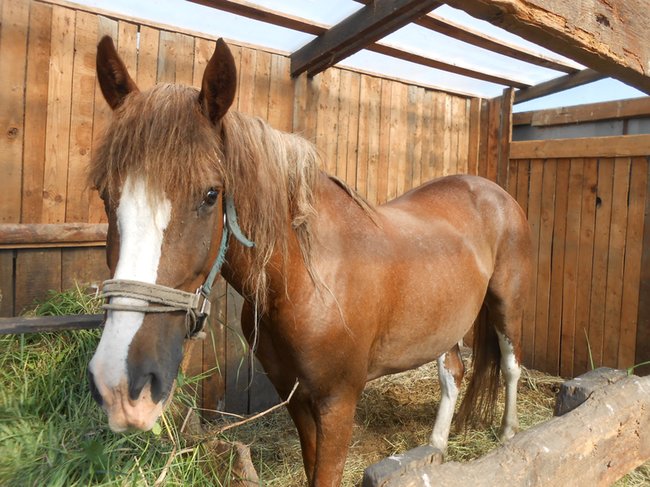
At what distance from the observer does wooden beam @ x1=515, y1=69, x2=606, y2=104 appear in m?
3.78

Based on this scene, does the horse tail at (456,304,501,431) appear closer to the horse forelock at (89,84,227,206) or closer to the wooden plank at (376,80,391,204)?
the wooden plank at (376,80,391,204)

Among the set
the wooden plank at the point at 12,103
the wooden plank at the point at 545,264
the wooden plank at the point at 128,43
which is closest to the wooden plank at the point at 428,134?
the wooden plank at the point at 545,264

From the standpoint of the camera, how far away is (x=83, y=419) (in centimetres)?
167

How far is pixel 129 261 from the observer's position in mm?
1057

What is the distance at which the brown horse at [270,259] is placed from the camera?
1.07 m

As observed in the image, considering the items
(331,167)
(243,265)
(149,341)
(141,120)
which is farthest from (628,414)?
(331,167)

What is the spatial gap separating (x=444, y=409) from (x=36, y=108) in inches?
109

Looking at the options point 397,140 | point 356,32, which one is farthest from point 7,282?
point 397,140

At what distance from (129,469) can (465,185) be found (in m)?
2.35

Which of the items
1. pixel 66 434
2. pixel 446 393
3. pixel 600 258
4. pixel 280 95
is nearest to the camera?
pixel 66 434

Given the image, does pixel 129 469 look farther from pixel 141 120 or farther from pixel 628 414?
pixel 628 414

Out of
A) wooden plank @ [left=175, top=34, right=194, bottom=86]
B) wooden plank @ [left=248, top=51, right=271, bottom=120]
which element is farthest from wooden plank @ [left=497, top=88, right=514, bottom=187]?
wooden plank @ [left=175, top=34, right=194, bottom=86]

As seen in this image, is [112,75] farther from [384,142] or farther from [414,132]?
[414,132]

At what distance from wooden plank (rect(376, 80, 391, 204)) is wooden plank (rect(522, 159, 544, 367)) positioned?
1.37m
